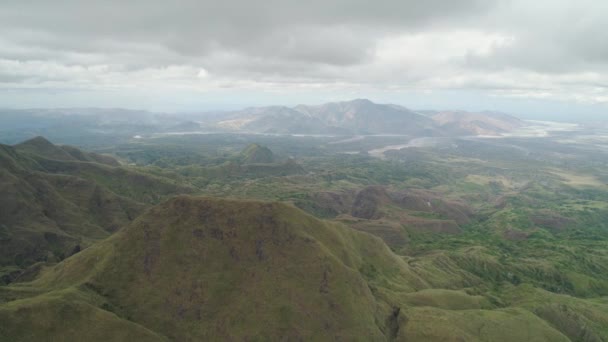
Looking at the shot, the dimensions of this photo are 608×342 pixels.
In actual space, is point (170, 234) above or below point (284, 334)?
above

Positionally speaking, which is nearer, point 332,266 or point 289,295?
point 289,295

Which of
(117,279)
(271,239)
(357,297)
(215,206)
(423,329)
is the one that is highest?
(215,206)

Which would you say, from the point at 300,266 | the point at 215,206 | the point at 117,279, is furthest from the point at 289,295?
the point at 117,279

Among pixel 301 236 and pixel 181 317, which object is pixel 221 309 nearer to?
pixel 181 317

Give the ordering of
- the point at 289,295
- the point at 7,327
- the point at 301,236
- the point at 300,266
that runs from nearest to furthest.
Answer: the point at 7,327, the point at 289,295, the point at 300,266, the point at 301,236

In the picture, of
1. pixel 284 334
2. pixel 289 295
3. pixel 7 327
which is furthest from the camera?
pixel 289 295

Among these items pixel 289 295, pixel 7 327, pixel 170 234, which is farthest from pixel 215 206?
pixel 7 327
